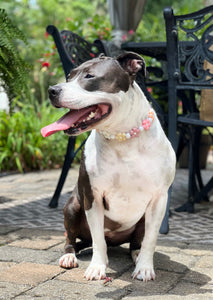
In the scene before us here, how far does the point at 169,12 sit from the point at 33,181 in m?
3.08

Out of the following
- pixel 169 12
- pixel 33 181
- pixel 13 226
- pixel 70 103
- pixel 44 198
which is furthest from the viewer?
pixel 33 181

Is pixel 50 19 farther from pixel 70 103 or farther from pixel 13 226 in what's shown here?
pixel 70 103

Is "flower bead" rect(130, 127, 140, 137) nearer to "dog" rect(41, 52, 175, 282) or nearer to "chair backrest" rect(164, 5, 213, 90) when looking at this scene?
"dog" rect(41, 52, 175, 282)

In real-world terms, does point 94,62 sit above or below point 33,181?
above

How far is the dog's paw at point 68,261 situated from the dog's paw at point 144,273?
0.36m

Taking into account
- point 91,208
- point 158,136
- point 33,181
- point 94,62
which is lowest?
point 33,181

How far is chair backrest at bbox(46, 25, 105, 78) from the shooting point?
3.90 m

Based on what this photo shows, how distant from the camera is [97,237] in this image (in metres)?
2.51

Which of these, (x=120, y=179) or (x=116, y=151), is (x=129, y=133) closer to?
(x=116, y=151)

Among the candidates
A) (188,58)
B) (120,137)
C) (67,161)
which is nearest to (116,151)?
(120,137)

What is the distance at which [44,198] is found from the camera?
479 cm

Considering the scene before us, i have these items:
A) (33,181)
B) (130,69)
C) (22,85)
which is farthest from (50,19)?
(130,69)

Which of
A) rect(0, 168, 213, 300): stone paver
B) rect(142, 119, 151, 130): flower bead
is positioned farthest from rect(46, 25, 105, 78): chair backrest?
rect(142, 119, 151, 130): flower bead

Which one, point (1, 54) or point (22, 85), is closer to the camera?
point (1, 54)
